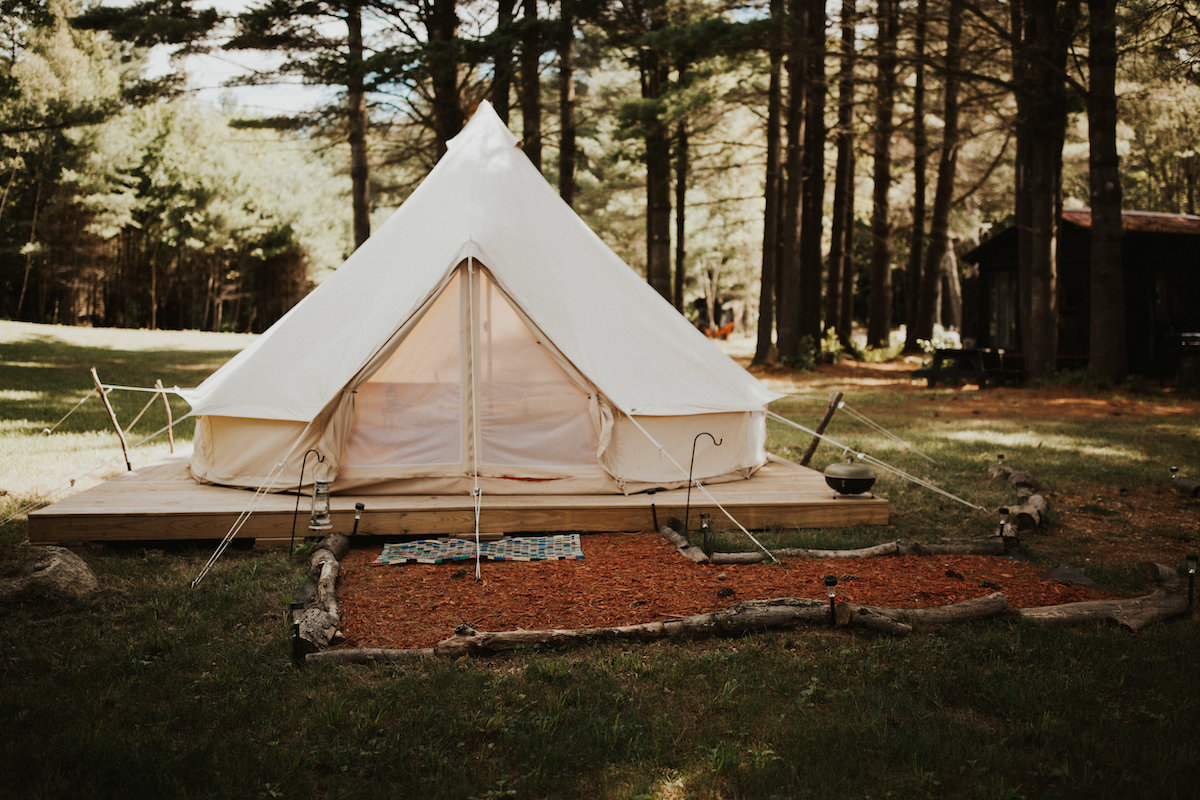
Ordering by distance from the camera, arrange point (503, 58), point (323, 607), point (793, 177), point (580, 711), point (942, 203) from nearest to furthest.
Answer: point (580, 711)
point (323, 607)
point (503, 58)
point (793, 177)
point (942, 203)

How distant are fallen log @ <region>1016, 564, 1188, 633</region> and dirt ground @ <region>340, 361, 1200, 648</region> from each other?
0.23 m

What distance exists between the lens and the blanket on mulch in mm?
5152

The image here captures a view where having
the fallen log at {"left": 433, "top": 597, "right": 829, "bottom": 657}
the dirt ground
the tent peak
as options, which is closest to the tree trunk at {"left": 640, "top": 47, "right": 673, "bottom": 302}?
the tent peak

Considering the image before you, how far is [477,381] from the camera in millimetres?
6125

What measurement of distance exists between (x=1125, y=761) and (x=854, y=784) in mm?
930

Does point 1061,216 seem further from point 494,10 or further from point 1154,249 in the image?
point 494,10

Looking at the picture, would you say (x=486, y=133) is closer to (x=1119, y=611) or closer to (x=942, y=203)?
(x=1119, y=611)

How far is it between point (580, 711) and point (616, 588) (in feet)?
4.65

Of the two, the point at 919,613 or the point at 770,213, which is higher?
the point at 770,213

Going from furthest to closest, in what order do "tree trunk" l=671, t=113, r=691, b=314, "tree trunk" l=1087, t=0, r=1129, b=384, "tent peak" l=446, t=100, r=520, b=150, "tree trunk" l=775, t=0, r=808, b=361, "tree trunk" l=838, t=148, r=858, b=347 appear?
"tree trunk" l=838, t=148, r=858, b=347 → "tree trunk" l=671, t=113, r=691, b=314 → "tree trunk" l=775, t=0, r=808, b=361 → "tree trunk" l=1087, t=0, r=1129, b=384 → "tent peak" l=446, t=100, r=520, b=150

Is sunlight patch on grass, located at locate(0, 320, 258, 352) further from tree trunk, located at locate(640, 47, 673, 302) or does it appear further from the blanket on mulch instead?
the blanket on mulch

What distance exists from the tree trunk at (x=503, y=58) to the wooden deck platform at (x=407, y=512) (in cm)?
689

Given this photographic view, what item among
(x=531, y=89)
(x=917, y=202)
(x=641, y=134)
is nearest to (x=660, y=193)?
(x=641, y=134)

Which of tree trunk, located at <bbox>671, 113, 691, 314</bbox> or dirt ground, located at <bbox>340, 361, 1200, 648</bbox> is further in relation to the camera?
tree trunk, located at <bbox>671, 113, 691, 314</bbox>
